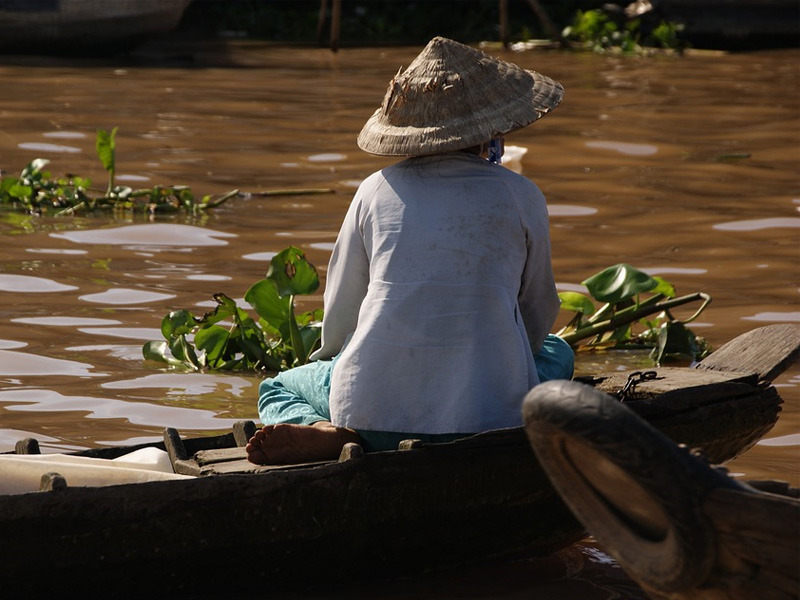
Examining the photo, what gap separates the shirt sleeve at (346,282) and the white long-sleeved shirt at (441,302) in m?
0.04

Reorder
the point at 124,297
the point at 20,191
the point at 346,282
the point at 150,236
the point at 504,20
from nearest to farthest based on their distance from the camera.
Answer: the point at 346,282
the point at 124,297
the point at 150,236
the point at 20,191
the point at 504,20

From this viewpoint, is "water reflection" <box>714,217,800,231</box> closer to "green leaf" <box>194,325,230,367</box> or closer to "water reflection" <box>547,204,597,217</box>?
"water reflection" <box>547,204,597,217</box>

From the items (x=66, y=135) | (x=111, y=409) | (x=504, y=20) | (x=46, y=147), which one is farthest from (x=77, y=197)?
(x=504, y=20)

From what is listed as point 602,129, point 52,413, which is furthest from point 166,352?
point 602,129

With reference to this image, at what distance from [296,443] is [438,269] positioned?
0.48m

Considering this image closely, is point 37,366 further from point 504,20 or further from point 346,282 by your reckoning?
point 504,20

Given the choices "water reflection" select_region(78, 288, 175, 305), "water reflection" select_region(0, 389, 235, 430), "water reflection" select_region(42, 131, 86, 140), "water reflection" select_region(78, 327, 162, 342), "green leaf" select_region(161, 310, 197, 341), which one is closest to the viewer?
"water reflection" select_region(0, 389, 235, 430)

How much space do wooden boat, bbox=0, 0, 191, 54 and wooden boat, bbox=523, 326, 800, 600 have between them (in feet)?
36.7

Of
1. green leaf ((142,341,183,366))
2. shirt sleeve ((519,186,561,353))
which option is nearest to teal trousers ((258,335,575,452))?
shirt sleeve ((519,186,561,353))

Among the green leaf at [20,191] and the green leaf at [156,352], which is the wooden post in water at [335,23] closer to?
the green leaf at [20,191]

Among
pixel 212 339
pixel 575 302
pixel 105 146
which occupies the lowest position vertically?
pixel 212 339

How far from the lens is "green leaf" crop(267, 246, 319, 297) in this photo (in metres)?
4.14

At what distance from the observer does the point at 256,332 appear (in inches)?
178

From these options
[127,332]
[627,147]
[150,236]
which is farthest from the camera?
[627,147]
